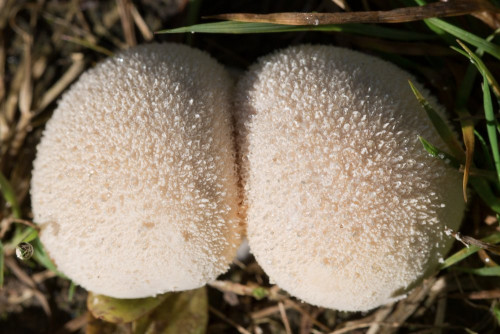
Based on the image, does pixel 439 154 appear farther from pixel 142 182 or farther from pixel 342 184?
pixel 142 182

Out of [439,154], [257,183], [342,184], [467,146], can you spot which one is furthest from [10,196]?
[467,146]

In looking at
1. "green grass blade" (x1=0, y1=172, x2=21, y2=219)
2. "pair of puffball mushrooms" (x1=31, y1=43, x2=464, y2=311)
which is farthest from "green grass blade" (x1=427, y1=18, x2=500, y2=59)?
"green grass blade" (x1=0, y1=172, x2=21, y2=219)

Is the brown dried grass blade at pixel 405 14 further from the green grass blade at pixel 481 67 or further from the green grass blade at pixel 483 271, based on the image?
the green grass blade at pixel 483 271

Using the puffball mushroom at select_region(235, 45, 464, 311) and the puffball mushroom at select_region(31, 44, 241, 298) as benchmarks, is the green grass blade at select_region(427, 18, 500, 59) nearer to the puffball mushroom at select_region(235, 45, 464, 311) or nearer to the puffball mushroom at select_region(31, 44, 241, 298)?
the puffball mushroom at select_region(235, 45, 464, 311)

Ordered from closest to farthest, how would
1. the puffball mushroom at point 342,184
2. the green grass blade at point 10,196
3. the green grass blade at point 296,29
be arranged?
the puffball mushroom at point 342,184
the green grass blade at point 296,29
the green grass blade at point 10,196

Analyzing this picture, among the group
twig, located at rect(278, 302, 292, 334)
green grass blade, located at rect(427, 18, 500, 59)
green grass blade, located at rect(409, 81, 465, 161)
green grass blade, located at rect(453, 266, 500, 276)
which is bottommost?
twig, located at rect(278, 302, 292, 334)

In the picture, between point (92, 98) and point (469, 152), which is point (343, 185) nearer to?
point (469, 152)

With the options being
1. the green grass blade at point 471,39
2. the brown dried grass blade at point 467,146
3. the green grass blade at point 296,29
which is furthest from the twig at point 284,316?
the green grass blade at point 471,39
